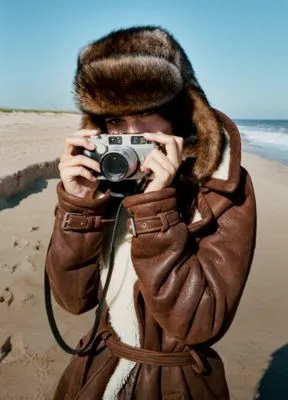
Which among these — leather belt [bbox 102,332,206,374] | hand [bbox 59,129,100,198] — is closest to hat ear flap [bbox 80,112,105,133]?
hand [bbox 59,129,100,198]

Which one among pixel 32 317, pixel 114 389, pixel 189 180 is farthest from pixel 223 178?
pixel 32 317

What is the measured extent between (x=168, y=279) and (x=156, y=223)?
127 millimetres

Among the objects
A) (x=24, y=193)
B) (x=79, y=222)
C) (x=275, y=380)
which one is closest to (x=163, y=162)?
(x=79, y=222)

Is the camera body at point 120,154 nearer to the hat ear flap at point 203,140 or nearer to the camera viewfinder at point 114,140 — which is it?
the camera viewfinder at point 114,140

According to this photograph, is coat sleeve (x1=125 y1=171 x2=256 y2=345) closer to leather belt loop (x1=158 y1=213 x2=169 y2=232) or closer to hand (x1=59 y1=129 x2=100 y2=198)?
leather belt loop (x1=158 y1=213 x2=169 y2=232)

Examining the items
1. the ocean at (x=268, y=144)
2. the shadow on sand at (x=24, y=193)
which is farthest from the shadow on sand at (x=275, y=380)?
the ocean at (x=268, y=144)

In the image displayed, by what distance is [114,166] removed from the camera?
122 cm

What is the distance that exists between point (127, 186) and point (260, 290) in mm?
3028

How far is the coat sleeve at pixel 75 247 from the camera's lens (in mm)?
1181

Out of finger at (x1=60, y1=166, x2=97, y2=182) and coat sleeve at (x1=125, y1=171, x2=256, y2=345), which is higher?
finger at (x1=60, y1=166, x2=97, y2=182)

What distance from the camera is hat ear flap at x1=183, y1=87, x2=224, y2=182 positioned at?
121 cm

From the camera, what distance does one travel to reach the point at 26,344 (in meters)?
2.83

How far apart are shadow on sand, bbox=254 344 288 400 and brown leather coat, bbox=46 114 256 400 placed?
1.50 meters

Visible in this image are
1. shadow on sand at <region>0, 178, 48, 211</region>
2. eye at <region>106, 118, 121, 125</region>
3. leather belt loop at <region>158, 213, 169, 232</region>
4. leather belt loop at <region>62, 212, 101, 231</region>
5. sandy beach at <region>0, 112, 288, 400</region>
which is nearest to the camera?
leather belt loop at <region>158, 213, 169, 232</region>
